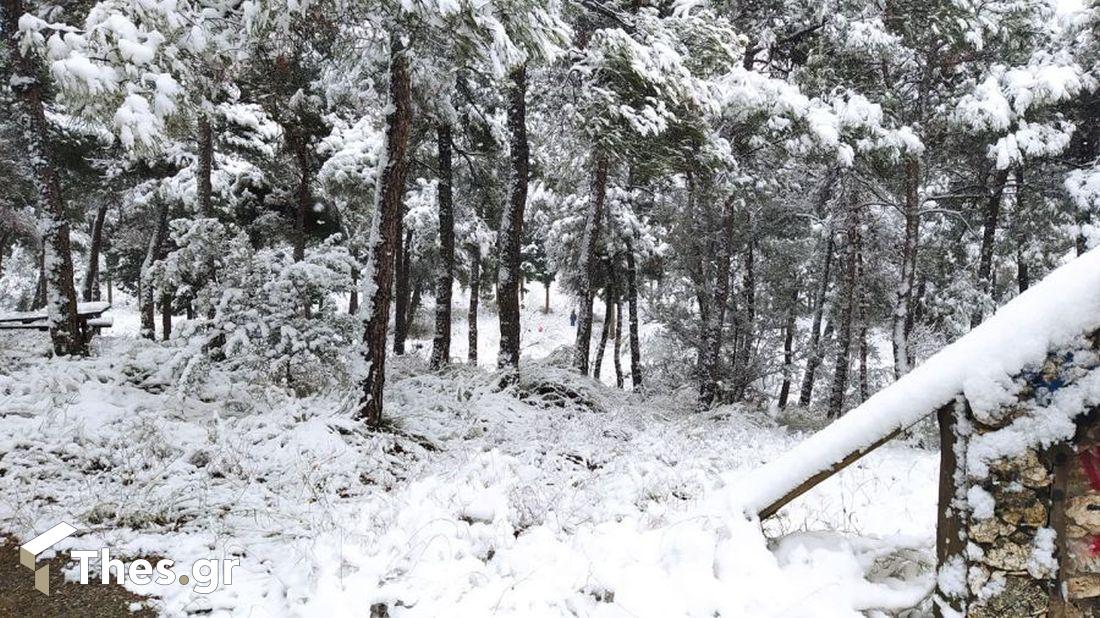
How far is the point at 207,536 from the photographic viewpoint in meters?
4.49

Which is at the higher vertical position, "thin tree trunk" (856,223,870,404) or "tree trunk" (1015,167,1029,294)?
"tree trunk" (1015,167,1029,294)

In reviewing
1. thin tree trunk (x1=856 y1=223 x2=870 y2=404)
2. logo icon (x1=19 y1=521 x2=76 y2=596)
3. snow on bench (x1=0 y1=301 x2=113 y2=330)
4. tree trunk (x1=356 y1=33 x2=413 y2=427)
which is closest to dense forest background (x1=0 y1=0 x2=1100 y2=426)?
tree trunk (x1=356 y1=33 x2=413 y2=427)

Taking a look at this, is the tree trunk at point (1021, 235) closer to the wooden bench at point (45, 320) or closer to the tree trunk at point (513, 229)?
the tree trunk at point (513, 229)

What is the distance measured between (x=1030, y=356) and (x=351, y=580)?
13.6 ft

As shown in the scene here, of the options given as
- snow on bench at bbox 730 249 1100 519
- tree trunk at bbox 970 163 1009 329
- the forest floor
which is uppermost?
tree trunk at bbox 970 163 1009 329

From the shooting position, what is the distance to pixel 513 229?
1018 cm

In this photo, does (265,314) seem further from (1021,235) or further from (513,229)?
(1021,235)

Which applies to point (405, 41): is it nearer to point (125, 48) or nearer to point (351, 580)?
point (125, 48)

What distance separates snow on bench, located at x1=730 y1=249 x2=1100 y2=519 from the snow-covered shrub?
21.1 ft

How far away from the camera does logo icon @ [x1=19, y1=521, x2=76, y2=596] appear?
3.90m

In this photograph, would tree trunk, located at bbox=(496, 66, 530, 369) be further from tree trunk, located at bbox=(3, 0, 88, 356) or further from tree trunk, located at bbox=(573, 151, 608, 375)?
tree trunk, located at bbox=(3, 0, 88, 356)

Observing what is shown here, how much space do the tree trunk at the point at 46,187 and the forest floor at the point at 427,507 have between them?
67 cm

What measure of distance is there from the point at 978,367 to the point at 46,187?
412 inches

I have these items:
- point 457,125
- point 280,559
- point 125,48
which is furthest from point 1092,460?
point 457,125
